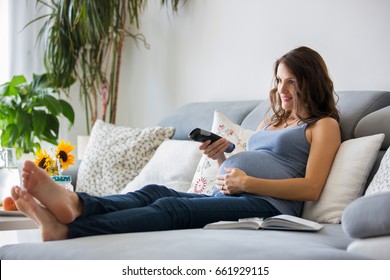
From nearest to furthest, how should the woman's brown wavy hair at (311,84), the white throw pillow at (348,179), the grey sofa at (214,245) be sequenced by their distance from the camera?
the grey sofa at (214,245)
the white throw pillow at (348,179)
the woman's brown wavy hair at (311,84)

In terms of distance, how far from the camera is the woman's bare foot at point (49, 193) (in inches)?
72.6

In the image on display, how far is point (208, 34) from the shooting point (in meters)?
3.82

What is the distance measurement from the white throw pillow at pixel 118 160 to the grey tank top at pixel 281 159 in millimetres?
899

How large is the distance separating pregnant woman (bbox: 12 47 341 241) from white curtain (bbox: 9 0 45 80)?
91.5 inches

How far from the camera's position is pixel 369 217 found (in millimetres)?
1575

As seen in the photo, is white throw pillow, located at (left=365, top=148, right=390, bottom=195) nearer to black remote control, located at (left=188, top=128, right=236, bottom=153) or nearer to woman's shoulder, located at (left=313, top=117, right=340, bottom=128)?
woman's shoulder, located at (left=313, top=117, right=340, bottom=128)

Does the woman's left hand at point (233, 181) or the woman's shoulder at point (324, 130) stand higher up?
the woman's shoulder at point (324, 130)

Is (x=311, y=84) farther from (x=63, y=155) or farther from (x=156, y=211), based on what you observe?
(x=63, y=155)

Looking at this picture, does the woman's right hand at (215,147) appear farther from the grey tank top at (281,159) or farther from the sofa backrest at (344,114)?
the sofa backrest at (344,114)

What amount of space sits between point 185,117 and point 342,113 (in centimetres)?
105

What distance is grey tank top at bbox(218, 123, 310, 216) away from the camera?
236 cm

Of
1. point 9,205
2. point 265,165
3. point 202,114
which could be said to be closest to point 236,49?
point 202,114

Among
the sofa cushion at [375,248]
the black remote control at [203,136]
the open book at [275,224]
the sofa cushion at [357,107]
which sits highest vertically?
the sofa cushion at [357,107]

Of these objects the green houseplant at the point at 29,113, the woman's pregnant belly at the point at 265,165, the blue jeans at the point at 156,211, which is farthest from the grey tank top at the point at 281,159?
the green houseplant at the point at 29,113
